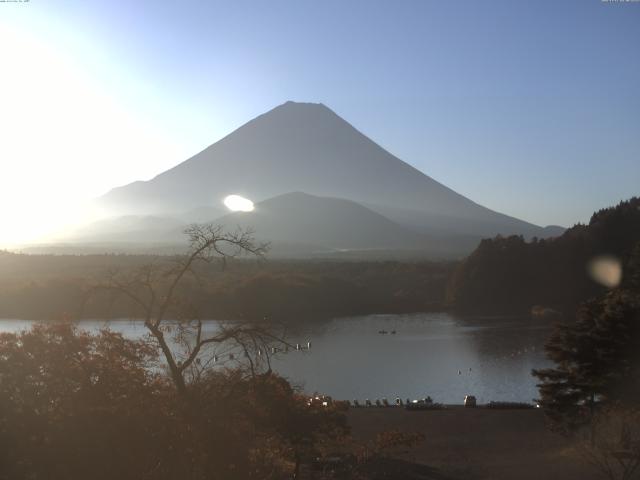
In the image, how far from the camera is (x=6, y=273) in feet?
117

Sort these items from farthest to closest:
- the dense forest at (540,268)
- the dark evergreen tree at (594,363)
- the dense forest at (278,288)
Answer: the dense forest at (540,268), the dense forest at (278,288), the dark evergreen tree at (594,363)

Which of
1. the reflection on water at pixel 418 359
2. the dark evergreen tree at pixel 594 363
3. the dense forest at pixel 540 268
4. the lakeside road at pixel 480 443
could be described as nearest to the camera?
the lakeside road at pixel 480 443

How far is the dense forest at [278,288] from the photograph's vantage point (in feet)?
86.6

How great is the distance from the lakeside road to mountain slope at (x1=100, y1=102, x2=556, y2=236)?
8770cm

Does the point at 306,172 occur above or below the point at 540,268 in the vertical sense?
above

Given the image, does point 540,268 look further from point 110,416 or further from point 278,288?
point 110,416

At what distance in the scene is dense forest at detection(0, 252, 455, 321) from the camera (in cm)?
2641

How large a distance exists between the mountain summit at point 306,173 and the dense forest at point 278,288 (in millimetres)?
59132

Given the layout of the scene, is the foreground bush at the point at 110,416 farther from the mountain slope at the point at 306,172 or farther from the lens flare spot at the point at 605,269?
the mountain slope at the point at 306,172

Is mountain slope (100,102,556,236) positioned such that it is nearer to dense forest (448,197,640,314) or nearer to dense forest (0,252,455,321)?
dense forest (0,252,455,321)

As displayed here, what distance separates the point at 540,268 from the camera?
3362 cm

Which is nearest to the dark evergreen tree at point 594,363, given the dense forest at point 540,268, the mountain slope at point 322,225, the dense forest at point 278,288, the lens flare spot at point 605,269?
the dense forest at point 278,288

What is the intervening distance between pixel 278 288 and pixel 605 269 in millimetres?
14459

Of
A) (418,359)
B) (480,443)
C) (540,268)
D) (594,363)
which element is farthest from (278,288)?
(594,363)
